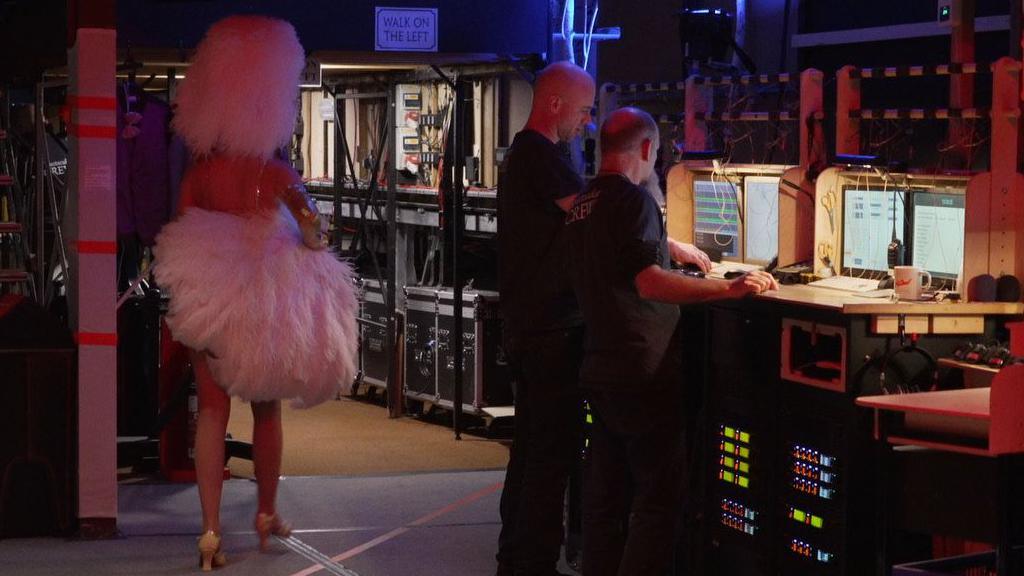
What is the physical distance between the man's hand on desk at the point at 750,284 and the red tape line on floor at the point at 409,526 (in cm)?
182

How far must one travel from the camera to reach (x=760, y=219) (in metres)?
5.93

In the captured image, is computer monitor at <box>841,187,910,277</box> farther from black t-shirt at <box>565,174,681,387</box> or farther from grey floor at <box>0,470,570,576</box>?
grey floor at <box>0,470,570,576</box>

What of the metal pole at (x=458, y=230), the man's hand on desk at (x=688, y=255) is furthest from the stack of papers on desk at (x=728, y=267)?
the metal pole at (x=458, y=230)

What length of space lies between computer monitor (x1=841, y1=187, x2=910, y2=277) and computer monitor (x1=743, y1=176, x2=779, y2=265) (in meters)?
0.47

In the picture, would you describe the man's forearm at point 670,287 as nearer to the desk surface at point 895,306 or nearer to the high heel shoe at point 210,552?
the desk surface at point 895,306

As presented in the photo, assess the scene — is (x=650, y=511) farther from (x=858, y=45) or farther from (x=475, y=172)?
(x=475, y=172)

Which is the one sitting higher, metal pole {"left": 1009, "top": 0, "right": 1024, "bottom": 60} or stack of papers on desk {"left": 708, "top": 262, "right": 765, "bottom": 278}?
metal pole {"left": 1009, "top": 0, "right": 1024, "bottom": 60}

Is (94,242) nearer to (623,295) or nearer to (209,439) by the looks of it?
(209,439)

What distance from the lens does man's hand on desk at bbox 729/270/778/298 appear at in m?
4.18

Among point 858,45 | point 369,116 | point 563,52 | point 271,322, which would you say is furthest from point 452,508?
point 369,116

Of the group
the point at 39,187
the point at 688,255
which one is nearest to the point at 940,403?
the point at 688,255

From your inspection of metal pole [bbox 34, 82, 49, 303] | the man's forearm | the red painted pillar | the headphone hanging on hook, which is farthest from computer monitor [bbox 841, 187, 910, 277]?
metal pole [bbox 34, 82, 49, 303]

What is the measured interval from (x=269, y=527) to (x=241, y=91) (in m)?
1.44

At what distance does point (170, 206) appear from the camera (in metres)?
6.67
